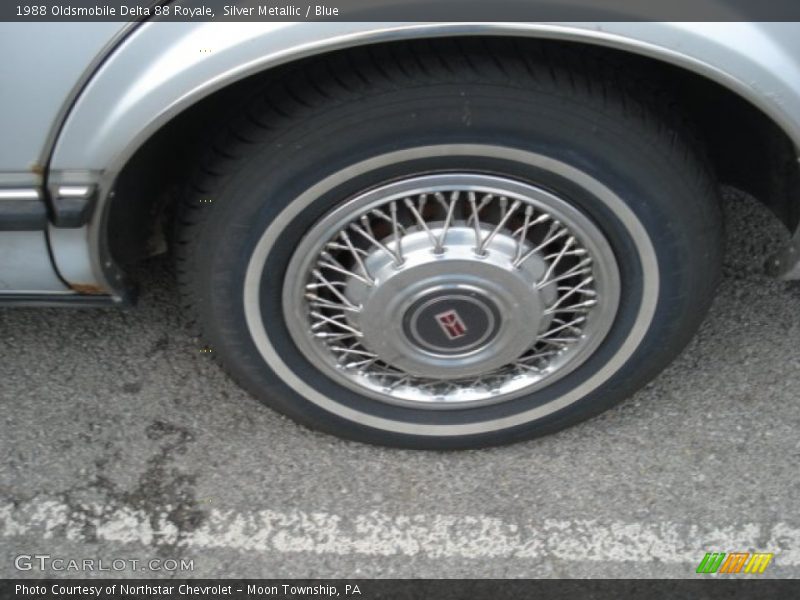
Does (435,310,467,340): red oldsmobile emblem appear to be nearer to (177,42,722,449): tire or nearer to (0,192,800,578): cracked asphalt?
(177,42,722,449): tire

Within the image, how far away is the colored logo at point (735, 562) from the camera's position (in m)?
1.91

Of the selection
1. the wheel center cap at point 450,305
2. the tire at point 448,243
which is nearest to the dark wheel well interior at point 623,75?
the tire at point 448,243

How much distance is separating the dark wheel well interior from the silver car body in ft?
0.48

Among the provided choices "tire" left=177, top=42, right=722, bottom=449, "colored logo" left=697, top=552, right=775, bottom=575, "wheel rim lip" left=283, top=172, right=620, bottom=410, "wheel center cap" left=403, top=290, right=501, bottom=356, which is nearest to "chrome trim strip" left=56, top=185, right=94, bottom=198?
"tire" left=177, top=42, right=722, bottom=449

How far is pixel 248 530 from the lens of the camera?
1.97 m

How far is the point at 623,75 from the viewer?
163 centimetres

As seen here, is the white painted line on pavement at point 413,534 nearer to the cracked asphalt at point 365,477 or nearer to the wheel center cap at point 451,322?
the cracked asphalt at point 365,477

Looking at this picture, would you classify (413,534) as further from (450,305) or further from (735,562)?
(735,562)

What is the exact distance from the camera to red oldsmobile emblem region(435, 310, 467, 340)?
5.94 ft

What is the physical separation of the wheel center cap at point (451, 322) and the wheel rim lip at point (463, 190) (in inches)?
4.8

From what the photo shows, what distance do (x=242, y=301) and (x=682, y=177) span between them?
0.87 m

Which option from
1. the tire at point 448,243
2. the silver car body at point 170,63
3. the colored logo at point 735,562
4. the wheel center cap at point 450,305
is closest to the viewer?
the silver car body at point 170,63

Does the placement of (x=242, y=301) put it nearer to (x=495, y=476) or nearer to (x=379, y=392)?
(x=379, y=392)

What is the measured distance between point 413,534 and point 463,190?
2.57 feet
